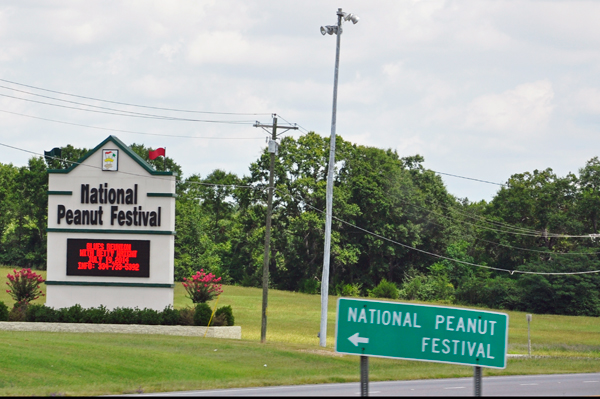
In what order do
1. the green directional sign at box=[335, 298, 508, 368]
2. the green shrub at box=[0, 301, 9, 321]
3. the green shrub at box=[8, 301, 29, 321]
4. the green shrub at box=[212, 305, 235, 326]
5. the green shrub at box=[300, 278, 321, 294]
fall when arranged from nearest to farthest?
1. the green directional sign at box=[335, 298, 508, 368]
2. the green shrub at box=[0, 301, 9, 321]
3. the green shrub at box=[8, 301, 29, 321]
4. the green shrub at box=[212, 305, 235, 326]
5. the green shrub at box=[300, 278, 321, 294]

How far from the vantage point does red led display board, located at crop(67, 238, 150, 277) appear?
111ft

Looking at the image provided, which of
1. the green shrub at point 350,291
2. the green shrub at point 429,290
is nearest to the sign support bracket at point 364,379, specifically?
the green shrub at point 350,291

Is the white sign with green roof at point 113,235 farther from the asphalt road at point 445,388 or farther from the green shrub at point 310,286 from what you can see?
the green shrub at point 310,286

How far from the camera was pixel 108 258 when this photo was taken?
3391 cm

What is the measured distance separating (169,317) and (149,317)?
0.92 m

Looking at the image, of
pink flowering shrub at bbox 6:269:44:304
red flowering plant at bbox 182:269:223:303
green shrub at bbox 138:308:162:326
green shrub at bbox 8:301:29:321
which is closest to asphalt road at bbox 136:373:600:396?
green shrub at bbox 138:308:162:326

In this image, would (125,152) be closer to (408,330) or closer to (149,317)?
(149,317)

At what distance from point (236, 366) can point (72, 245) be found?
12668 mm

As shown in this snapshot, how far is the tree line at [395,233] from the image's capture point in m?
72.4

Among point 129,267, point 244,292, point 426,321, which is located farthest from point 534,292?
point 426,321

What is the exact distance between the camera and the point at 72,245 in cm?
3397

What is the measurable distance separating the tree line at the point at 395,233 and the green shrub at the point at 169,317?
119 feet

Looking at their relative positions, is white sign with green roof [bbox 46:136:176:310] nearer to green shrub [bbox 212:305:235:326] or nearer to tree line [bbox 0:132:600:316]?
green shrub [bbox 212:305:235:326]

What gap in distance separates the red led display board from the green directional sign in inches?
1015
